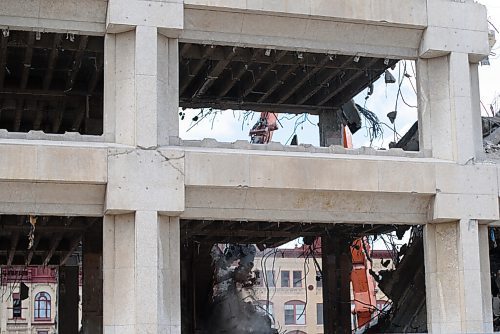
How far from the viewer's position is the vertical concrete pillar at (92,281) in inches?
1077

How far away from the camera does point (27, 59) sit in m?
25.0

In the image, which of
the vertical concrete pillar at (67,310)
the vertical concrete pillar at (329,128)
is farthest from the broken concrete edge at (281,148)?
the vertical concrete pillar at (67,310)

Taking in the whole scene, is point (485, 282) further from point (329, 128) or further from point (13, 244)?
point (13, 244)

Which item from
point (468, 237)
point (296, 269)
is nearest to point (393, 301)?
point (468, 237)

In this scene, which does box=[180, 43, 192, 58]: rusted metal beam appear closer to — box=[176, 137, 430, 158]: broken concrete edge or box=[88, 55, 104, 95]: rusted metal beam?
box=[88, 55, 104, 95]: rusted metal beam

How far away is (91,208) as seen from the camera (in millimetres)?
19906

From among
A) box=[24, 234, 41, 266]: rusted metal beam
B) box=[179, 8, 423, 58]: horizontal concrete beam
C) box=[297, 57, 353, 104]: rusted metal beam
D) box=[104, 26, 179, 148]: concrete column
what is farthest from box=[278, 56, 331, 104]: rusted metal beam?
box=[24, 234, 41, 266]: rusted metal beam

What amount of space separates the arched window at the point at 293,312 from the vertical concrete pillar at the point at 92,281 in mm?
65077

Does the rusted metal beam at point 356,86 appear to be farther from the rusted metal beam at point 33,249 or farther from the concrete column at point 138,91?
the rusted metal beam at point 33,249

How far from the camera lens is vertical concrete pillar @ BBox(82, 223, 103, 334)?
89.7 ft

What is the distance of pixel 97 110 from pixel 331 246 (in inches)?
348

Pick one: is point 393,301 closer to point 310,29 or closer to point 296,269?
point 310,29

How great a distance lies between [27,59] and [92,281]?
263 inches

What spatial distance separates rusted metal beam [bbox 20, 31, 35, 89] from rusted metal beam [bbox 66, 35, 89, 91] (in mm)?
1131
